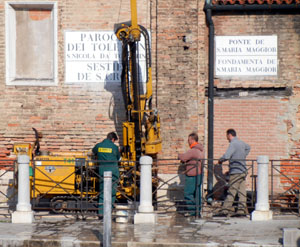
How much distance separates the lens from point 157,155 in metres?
14.2

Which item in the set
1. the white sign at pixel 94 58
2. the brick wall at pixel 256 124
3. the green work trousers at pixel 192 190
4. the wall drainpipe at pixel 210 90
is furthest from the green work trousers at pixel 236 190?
the white sign at pixel 94 58

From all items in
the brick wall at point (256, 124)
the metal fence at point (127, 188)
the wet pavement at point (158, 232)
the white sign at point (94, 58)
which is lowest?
the wet pavement at point (158, 232)

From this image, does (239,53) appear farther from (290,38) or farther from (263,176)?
(263,176)

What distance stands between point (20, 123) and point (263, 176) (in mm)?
5684

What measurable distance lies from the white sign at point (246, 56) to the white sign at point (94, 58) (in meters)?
1.75

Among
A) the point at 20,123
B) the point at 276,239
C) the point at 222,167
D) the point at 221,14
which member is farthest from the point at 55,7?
the point at 276,239

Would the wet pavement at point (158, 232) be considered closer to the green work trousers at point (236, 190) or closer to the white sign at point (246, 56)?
the green work trousers at point (236, 190)

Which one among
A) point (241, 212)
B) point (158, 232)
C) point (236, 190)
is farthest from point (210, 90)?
point (158, 232)

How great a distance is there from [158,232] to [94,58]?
192 inches

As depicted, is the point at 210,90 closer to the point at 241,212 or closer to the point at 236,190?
the point at 236,190

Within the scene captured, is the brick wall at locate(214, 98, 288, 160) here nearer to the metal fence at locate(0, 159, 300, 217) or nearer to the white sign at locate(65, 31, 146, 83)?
the metal fence at locate(0, 159, 300, 217)

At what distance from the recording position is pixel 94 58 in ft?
47.7

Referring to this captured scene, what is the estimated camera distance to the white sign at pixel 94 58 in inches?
571

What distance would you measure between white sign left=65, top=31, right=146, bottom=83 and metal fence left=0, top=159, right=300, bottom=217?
2112mm
